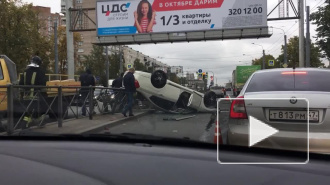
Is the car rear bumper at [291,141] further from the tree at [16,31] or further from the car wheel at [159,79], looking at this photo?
the tree at [16,31]

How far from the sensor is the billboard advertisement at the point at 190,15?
23297mm

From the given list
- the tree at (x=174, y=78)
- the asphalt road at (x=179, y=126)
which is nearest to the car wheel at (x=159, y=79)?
the tree at (x=174, y=78)

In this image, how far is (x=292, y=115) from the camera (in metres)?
3.01

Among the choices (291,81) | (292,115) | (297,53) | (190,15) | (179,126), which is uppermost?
(190,15)

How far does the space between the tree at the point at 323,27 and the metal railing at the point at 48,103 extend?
21.5 meters

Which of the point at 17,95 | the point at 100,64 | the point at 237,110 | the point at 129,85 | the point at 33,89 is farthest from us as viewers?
the point at 100,64

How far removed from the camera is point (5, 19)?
77.4 feet

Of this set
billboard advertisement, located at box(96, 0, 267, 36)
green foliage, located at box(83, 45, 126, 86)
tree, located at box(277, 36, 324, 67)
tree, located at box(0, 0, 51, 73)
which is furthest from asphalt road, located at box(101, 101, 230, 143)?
green foliage, located at box(83, 45, 126, 86)

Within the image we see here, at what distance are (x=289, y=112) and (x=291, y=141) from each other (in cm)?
35

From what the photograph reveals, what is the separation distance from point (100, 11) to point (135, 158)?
78.6 feet

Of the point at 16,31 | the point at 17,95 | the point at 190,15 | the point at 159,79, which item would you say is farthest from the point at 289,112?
the point at 16,31

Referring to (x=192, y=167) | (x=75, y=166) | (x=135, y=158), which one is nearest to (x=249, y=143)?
(x=192, y=167)

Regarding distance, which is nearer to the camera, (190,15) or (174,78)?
(174,78)

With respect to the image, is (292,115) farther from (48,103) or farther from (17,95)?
(48,103)
